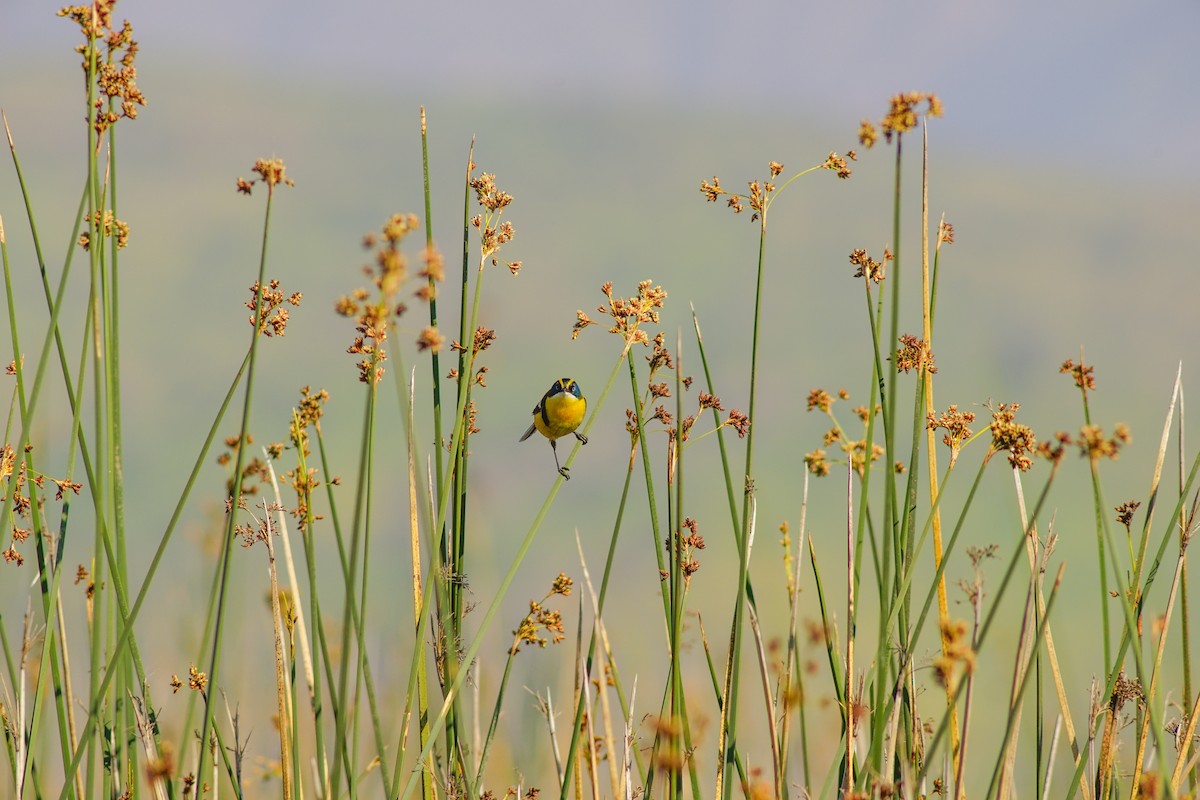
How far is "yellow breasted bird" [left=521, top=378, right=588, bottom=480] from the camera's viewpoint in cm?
570

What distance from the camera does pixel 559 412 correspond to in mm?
5727

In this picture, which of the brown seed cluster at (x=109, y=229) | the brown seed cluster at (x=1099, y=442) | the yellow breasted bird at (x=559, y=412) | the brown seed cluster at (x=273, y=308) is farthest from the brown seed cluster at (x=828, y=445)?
the yellow breasted bird at (x=559, y=412)

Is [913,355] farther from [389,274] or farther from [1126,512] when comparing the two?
[389,274]

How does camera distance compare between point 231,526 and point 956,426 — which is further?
point 956,426

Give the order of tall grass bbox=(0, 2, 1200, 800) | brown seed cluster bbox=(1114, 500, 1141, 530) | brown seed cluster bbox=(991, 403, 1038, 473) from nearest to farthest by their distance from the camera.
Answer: tall grass bbox=(0, 2, 1200, 800) → brown seed cluster bbox=(991, 403, 1038, 473) → brown seed cluster bbox=(1114, 500, 1141, 530)

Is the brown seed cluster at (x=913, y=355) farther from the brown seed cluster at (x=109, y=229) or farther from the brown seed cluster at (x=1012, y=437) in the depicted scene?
the brown seed cluster at (x=109, y=229)

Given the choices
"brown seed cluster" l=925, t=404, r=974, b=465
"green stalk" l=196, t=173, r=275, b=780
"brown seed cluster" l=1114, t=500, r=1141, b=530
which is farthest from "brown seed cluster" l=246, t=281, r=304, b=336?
"brown seed cluster" l=1114, t=500, r=1141, b=530

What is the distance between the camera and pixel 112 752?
238 centimetres

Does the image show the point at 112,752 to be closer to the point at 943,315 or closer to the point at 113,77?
the point at 113,77

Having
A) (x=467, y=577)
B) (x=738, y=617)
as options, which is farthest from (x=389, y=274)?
(x=467, y=577)

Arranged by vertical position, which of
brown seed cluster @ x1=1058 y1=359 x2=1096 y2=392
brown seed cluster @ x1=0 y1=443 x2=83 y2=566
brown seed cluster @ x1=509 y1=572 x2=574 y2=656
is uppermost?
brown seed cluster @ x1=1058 y1=359 x2=1096 y2=392

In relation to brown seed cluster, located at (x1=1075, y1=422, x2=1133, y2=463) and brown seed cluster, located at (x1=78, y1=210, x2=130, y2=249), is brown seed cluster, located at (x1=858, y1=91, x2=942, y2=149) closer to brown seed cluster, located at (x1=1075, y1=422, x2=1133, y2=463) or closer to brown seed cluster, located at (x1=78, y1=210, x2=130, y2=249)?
brown seed cluster, located at (x1=1075, y1=422, x2=1133, y2=463)

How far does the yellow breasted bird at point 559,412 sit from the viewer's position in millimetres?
5695

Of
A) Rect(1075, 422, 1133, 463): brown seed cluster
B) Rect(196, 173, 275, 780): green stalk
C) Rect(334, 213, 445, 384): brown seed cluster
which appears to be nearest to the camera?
Rect(334, 213, 445, 384): brown seed cluster
